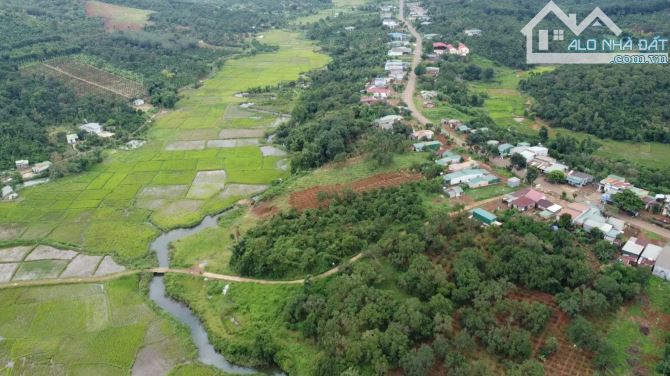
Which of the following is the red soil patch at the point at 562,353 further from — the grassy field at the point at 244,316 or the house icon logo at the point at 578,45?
the house icon logo at the point at 578,45

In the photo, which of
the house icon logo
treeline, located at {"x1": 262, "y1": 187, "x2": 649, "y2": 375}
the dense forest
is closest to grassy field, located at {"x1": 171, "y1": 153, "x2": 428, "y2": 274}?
treeline, located at {"x1": 262, "y1": 187, "x2": 649, "y2": 375}

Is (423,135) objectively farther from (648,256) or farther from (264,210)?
(648,256)

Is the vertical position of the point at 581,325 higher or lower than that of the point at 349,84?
lower

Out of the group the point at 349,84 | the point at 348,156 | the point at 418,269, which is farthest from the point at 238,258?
the point at 349,84

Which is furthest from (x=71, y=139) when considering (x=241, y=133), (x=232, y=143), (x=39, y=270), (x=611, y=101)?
(x=611, y=101)

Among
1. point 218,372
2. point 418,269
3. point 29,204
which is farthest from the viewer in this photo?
point 29,204

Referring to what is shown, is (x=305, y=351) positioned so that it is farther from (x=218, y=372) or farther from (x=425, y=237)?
(x=425, y=237)
